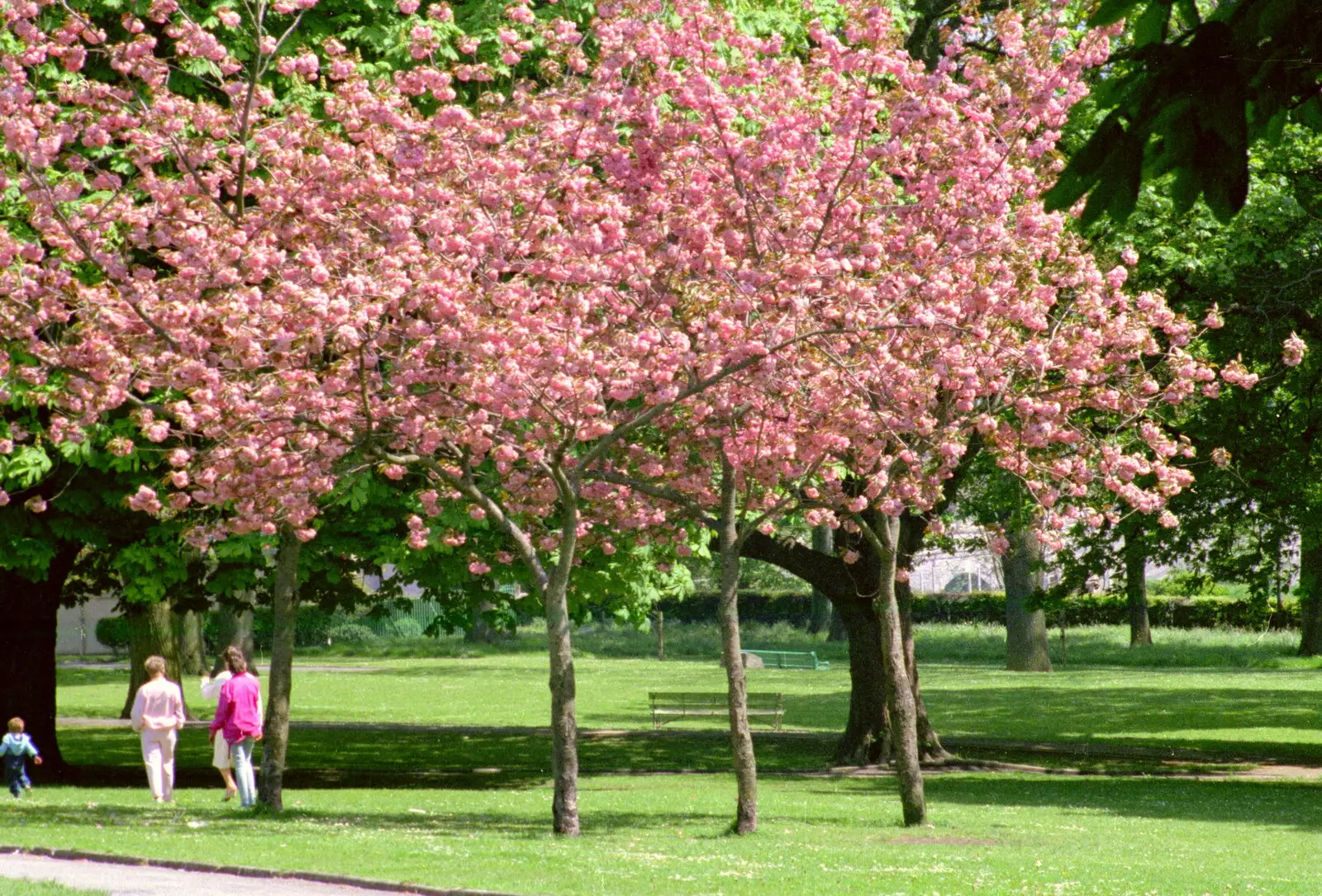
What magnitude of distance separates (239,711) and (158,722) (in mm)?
930

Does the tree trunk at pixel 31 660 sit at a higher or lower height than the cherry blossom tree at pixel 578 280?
lower

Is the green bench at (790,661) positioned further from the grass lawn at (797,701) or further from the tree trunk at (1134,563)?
the tree trunk at (1134,563)

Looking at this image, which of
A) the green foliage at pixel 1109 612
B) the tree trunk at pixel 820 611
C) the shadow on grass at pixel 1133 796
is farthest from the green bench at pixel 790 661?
the shadow on grass at pixel 1133 796

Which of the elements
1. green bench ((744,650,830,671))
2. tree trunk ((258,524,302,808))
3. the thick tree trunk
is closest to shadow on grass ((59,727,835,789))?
tree trunk ((258,524,302,808))

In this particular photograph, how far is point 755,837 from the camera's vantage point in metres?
16.0

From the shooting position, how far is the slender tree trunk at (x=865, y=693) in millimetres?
25891

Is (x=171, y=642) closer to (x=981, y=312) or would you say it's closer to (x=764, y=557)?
(x=764, y=557)

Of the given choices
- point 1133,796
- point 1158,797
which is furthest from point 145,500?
point 1158,797

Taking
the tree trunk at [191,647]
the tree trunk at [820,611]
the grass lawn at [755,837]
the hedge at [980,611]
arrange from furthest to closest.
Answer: the tree trunk at [820,611] < the hedge at [980,611] < the tree trunk at [191,647] < the grass lawn at [755,837]

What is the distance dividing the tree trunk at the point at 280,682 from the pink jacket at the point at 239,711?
0.43 metres

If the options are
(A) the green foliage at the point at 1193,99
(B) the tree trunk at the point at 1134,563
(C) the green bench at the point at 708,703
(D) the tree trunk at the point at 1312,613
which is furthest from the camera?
(D) the tree trunk at the point at 1312,613

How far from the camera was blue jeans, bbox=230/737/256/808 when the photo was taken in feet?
59.5

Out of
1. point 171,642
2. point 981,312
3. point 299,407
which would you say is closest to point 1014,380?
point 981,312

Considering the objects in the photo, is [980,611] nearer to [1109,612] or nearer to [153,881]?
[1109,612]
